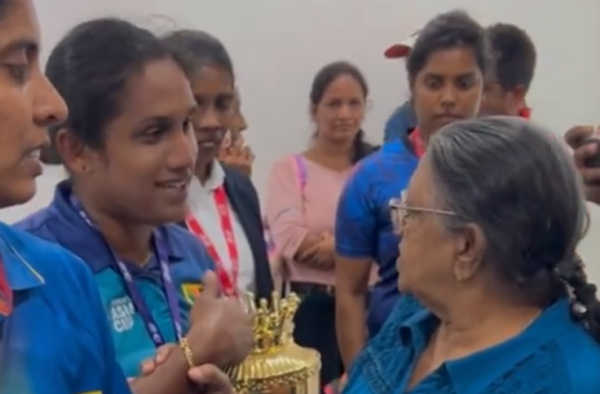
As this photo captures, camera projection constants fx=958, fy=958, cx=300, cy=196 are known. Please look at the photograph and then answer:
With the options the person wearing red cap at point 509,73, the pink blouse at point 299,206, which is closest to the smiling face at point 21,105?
the person wearing red cap at point 509,73

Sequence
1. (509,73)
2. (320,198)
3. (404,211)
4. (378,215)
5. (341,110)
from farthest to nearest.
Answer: (341,110) → (320,198) → (509,73) → (378,215) → (404,211)

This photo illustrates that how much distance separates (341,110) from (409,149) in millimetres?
1520

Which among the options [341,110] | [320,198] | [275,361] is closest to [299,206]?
[320,198]

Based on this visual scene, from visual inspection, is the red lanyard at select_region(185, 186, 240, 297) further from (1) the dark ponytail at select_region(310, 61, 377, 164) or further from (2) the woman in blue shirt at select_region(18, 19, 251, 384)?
(1) the dark ponytail at select_region(310, 61, 377, 164)

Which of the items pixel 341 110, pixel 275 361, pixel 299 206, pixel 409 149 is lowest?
pixel 299 206

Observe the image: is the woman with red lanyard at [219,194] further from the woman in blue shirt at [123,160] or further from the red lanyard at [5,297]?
the red lanyard at [5,297]

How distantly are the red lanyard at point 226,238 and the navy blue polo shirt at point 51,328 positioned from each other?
2.40 ft

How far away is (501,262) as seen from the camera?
138cm

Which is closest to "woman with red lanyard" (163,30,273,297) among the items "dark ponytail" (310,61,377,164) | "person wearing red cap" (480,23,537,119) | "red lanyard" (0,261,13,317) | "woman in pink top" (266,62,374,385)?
"person wearing red cap" (480,23,537,119)

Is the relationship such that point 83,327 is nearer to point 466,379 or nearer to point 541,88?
point 466,379

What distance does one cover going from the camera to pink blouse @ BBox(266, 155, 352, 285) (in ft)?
10.9

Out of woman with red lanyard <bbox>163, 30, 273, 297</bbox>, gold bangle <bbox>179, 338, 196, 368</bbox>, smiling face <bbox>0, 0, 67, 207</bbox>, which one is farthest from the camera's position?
woman with red lanyard <bbox>163, 30, 273, 297</bbox>

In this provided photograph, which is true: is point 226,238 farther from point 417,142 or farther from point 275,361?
point 417,142

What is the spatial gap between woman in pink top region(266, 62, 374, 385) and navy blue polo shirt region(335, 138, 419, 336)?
2.88ft
